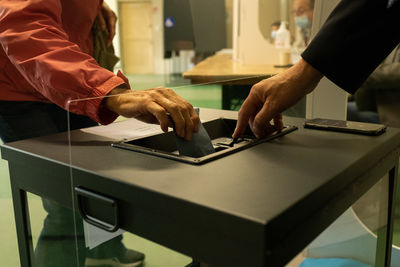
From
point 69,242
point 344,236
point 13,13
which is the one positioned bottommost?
point 344,236

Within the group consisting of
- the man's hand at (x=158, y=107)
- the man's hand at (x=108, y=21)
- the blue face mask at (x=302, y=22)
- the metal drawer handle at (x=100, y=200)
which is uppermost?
the blue face mask at (x=302, y=22)

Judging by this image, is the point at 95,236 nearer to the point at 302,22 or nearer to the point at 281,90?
the point at 281,90

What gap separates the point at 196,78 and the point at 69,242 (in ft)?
3.39

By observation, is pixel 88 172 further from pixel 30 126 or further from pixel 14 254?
pixel 14 254

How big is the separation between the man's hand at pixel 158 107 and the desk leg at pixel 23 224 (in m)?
0.23

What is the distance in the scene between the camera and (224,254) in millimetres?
469

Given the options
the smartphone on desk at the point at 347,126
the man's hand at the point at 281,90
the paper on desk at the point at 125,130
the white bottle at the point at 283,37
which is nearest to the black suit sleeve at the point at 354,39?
the man's hand at the point at 281,90

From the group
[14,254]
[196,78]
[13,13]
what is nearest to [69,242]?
[13,13]

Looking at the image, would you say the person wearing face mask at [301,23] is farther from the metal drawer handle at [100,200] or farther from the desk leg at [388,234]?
the metal drawer handle at [100,200]

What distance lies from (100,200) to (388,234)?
678 millimetres

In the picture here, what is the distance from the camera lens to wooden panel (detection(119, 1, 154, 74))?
1.11 metres

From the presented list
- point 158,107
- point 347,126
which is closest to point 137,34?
point 158,107

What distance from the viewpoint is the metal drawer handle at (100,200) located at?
22.3 inches

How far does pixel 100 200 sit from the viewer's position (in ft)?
1.90
